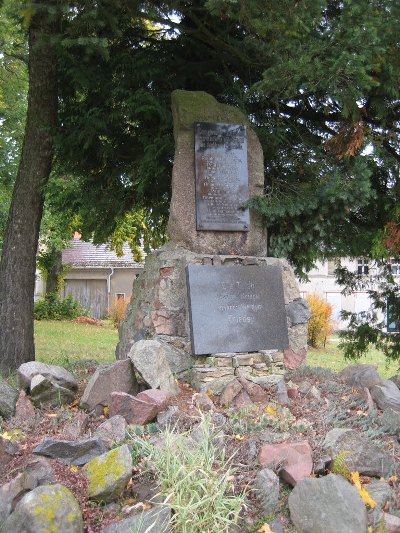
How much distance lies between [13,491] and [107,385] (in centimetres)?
149

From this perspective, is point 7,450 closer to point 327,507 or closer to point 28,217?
point 327,507

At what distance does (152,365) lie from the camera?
5125 mm

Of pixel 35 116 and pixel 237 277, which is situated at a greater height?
pixel 35 116

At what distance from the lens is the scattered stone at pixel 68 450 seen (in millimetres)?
3916

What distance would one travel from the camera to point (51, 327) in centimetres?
1831

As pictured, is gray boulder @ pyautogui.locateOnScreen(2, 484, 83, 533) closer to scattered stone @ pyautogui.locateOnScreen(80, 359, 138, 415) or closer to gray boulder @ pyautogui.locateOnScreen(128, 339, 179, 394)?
scattered stone @ pyautogui.locateOnScreen(80, 359, 138, 415)

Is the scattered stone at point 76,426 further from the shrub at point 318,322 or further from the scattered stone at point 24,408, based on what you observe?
the shrub at point 318,322

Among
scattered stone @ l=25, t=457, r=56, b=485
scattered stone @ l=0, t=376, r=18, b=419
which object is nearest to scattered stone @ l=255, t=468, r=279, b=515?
scattered stone @ l=25, t=457, r=56, b=485

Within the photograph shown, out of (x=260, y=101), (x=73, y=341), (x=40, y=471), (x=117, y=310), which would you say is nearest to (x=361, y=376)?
(x=40, y=471)

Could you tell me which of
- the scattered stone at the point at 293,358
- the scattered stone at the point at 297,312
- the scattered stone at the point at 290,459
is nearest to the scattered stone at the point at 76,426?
the scattered stone at the point at 290,459

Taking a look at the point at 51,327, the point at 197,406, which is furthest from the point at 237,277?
the point at 51,327

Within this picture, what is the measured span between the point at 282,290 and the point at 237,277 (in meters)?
0.54

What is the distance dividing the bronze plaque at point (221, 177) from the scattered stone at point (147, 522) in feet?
11.7

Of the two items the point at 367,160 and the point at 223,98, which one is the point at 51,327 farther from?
the point at 367,160
